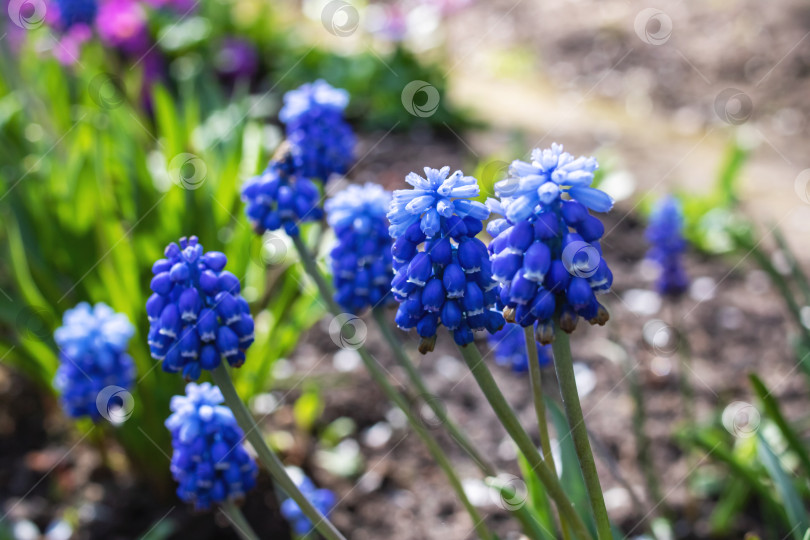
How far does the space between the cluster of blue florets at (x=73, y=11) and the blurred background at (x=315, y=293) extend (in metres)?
0.02

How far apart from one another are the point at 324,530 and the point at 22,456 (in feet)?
9.45

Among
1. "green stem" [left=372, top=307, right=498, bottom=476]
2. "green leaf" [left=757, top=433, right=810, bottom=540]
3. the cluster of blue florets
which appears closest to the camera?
"green stem" [left=372, top=307, right=498, bottom=476]

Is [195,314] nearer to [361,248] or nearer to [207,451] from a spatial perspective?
[207,451]

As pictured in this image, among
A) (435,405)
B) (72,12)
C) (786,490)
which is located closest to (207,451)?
(435,405)

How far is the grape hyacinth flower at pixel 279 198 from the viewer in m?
2.57

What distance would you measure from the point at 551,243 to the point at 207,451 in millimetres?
1314

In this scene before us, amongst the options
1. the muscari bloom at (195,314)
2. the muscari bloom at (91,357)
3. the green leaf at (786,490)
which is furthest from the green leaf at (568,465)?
the muscari bloom at (91,357)

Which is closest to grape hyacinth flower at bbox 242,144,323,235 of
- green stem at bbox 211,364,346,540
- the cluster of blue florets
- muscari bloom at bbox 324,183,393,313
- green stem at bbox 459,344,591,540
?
muscari bloom at bbox 324,183,393,313

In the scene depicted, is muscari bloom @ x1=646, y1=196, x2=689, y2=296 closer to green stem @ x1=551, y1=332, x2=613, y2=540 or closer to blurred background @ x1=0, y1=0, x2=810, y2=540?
blurred background @ x1=0, y1=0, x2=810, y2=540

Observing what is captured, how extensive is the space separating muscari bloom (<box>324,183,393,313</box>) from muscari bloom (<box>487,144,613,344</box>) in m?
1.02

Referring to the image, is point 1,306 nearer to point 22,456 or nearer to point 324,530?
point 22,456

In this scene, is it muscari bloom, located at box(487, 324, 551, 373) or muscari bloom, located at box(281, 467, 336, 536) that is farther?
A: muscari bloom, located at box(281, 467, 336, 536)

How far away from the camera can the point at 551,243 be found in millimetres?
1596

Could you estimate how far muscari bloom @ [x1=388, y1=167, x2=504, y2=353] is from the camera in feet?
5.43
